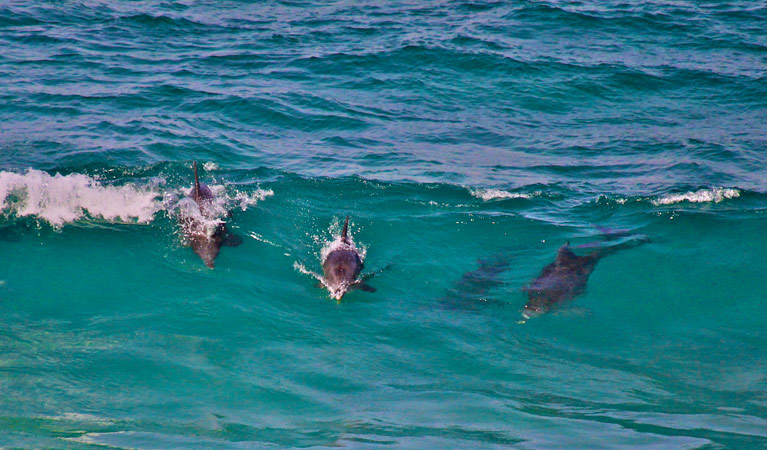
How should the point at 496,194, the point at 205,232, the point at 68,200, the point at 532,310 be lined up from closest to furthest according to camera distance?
1. the point at 532,310
2. the point at 205,232
3. the point at 68,200
4. the point at 496,194

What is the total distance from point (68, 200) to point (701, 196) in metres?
11.6

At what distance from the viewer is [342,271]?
1113 cm

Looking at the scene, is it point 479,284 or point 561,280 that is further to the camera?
point 479,284

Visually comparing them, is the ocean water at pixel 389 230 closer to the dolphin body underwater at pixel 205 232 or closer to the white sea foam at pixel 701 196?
the white sea foam at pixel 701 196

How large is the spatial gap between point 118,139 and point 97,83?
4456 millimetres

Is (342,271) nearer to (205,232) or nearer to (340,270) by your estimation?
(340,270)

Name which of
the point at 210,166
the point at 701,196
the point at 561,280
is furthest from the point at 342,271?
the point at 701,196

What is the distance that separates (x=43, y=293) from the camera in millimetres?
10844

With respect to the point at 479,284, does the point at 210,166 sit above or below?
above

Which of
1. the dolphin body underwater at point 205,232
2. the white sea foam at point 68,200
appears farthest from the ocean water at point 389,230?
the dolphin body underwater at point 205,232

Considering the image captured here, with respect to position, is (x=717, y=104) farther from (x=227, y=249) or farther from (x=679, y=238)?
(x=227, y=249)

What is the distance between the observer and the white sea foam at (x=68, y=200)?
12891 mm

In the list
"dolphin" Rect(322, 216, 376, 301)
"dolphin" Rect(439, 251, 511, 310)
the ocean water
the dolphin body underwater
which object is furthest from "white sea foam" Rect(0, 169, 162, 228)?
"dolphin" Rect(439, 251, 511, 310)

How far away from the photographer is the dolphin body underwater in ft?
39.2
